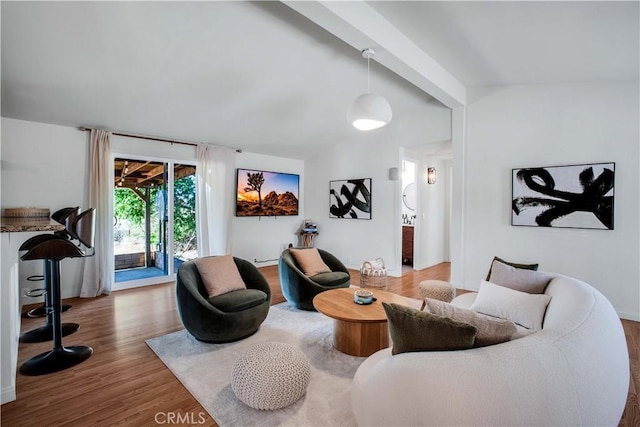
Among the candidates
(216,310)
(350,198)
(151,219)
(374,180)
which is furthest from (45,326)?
(374,180)

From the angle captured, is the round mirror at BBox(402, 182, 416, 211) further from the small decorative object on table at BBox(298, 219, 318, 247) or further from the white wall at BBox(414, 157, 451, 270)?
the small decorative object on table at BBox(298, 219, 318, 247)

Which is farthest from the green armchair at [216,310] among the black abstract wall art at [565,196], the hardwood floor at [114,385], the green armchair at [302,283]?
the black abstract wall art at [565,196]

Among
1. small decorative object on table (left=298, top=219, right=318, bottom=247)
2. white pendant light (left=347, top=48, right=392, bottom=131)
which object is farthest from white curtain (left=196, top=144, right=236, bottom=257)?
white pendant light (left=347, top=48, right=392, bottom=131)

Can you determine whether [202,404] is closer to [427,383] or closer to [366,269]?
[427,383]

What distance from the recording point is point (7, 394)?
1961 mm

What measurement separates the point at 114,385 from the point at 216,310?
848 millimetres

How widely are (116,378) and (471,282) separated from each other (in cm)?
457

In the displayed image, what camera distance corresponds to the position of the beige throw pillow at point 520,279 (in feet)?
7.83

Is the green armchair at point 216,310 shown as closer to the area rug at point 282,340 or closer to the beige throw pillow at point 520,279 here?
the area rug at point 282,340

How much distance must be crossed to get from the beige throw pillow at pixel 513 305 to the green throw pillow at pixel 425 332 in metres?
1.07

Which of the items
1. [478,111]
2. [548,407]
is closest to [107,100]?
[548,407]

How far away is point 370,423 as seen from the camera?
1284 millimetres

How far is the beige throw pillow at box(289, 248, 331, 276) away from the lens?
12.7 ft

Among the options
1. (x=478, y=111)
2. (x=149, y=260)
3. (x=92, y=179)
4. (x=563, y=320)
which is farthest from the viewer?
(x=149, y=260)
